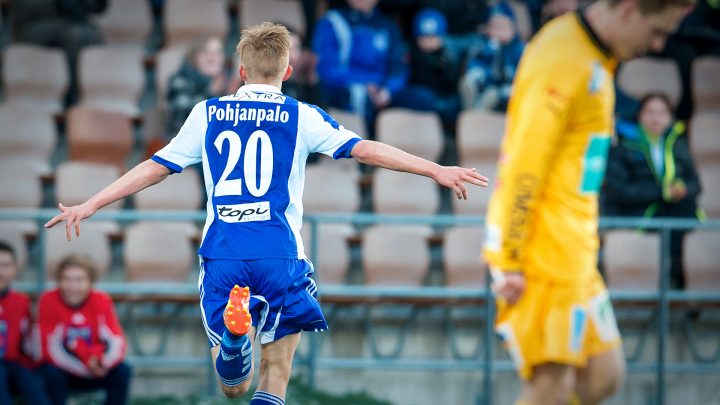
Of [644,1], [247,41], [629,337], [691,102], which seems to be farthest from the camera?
[691,102]

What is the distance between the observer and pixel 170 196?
9.88m

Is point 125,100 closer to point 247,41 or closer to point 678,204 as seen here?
point 678,204

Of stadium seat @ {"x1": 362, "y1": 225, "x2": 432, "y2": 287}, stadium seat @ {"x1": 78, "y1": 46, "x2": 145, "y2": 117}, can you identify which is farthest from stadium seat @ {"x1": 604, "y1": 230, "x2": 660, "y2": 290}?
stadium seat @ {"x1": 78, "y1": 46, "x2": 145, "y2": 117}

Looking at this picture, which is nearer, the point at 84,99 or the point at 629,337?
the point at 629,337

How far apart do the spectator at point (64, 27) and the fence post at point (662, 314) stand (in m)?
5.15

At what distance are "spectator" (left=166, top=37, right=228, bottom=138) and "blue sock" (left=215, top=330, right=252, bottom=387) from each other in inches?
180

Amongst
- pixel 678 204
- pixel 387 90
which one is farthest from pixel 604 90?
pixel 387 90

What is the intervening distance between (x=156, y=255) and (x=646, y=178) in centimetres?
376

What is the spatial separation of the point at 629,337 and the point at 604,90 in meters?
5.37

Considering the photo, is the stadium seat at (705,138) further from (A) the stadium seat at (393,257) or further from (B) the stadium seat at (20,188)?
(B) the stadium seat at (20,188)

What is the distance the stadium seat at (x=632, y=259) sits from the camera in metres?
9.52

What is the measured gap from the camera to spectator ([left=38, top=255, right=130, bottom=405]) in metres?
8.41

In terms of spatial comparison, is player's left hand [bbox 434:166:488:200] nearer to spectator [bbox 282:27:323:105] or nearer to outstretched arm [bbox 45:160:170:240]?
outstretched arm [bbox 45:160:170:240]

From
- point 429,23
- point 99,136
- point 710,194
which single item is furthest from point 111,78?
point 710,194
